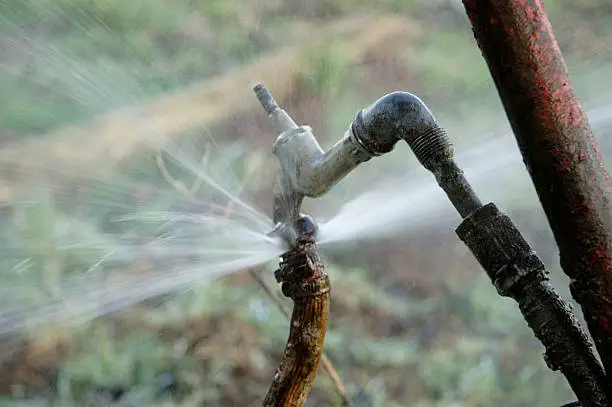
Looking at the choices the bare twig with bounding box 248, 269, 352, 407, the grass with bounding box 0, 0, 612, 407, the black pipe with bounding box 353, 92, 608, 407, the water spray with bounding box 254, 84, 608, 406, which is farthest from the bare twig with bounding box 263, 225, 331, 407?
the grass with bounding box 0, 0, 612, 407

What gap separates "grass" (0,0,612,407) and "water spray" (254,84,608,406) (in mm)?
700

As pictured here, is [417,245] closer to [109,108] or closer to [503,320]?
[503,320]

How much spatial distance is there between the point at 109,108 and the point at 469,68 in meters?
1.01

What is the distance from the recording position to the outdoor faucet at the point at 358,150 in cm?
56

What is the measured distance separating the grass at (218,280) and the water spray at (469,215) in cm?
70

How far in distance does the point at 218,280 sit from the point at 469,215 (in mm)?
1196

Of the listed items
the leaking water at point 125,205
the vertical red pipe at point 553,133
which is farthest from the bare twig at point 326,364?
the vertical red pipe at point 553,133

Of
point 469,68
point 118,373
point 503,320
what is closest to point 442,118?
point 469,68

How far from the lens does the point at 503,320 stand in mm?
1662

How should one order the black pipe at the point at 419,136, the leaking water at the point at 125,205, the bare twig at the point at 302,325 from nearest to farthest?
the black pipe at the point at 419,136 → the bare twig at the point at 302,325 → the leaking water at the point at 125,205

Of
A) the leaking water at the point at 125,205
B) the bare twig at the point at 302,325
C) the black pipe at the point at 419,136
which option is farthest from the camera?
the leaking water at the point at 125,205

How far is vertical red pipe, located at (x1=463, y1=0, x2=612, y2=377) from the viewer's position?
432mm

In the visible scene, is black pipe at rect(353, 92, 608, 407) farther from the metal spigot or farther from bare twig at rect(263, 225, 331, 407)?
bare twig at rect(263, 225, 331, 407)

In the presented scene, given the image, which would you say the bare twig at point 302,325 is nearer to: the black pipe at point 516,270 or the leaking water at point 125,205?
the black pipe at point 516,270
